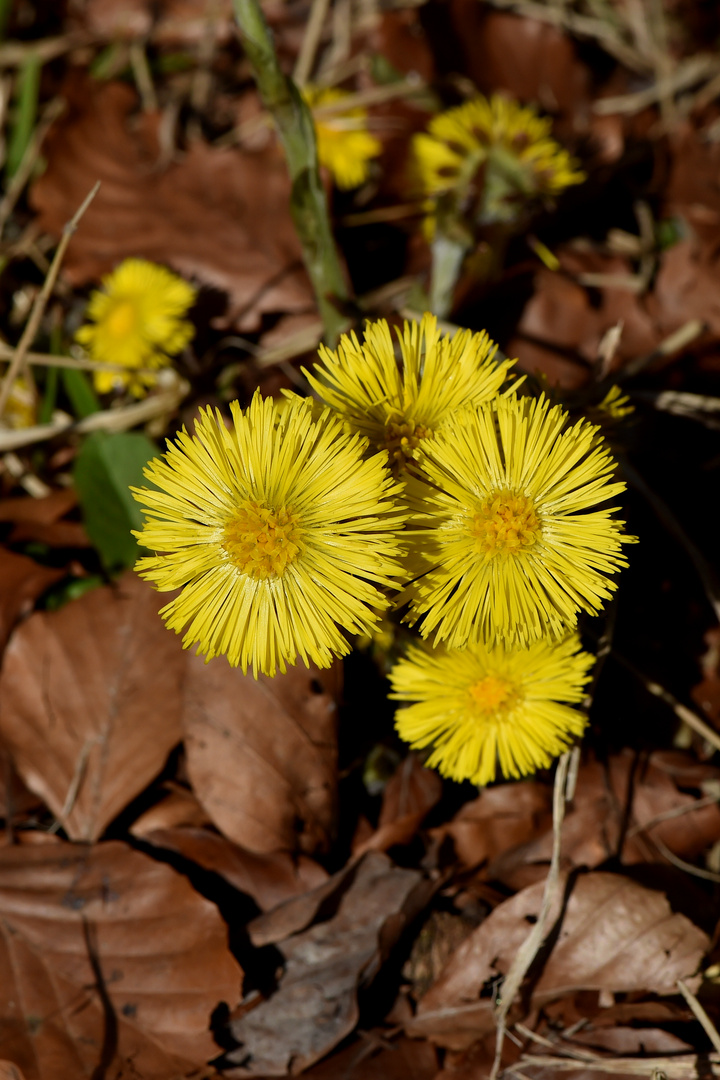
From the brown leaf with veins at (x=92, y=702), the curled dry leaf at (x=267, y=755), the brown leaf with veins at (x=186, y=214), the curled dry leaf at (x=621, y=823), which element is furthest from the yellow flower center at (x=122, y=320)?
the curled dry leaf at (x=621, y=823)

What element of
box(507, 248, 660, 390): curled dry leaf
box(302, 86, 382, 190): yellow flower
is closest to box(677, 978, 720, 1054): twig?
box(507, 248, 660, 390): curled dry leaf

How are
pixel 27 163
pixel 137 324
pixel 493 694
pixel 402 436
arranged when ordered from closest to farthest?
pixel 402 436
pixel 493 694
pixel 137 324
pixel 27 163

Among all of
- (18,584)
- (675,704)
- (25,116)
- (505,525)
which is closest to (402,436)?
(505,525)

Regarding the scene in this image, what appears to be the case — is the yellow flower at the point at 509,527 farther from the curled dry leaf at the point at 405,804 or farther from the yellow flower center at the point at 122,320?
the yellow flower center at the point at 122,320

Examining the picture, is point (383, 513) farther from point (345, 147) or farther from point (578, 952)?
point (345, 147)

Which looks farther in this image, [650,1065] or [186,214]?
[186,214]

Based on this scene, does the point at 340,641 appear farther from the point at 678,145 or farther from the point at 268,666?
the point at 678,145
